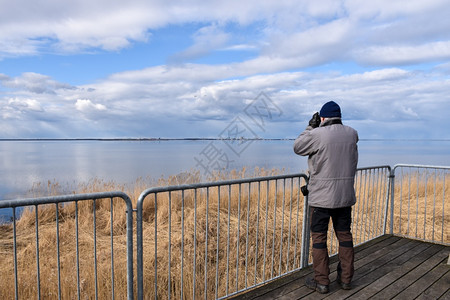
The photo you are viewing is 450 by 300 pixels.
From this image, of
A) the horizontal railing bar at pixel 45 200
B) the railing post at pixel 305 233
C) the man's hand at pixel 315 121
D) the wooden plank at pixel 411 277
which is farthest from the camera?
the railing post at pixel 305 233

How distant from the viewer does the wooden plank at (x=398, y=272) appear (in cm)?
361

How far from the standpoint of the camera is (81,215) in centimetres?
863

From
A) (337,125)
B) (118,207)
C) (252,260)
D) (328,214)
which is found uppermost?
(337,125)

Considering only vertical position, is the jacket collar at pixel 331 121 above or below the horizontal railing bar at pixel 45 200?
above

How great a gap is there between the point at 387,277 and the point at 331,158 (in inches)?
73.8

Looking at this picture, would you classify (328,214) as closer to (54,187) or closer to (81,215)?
(81,215)

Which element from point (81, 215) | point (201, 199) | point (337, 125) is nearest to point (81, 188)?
point (81, 215)

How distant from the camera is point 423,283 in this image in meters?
3.87

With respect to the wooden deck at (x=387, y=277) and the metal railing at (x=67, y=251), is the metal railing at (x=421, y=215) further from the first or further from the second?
the metal railing at (x=67, y=251)

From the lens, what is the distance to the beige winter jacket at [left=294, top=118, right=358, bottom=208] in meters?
3.26

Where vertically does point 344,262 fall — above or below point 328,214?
below

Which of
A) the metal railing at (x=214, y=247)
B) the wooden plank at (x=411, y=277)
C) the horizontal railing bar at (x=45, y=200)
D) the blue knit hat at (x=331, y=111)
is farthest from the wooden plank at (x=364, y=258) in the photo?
the horizontal railing bar at (x=45, y=200)

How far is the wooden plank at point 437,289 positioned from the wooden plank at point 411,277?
7.7 inches

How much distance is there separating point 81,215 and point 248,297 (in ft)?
21.3
